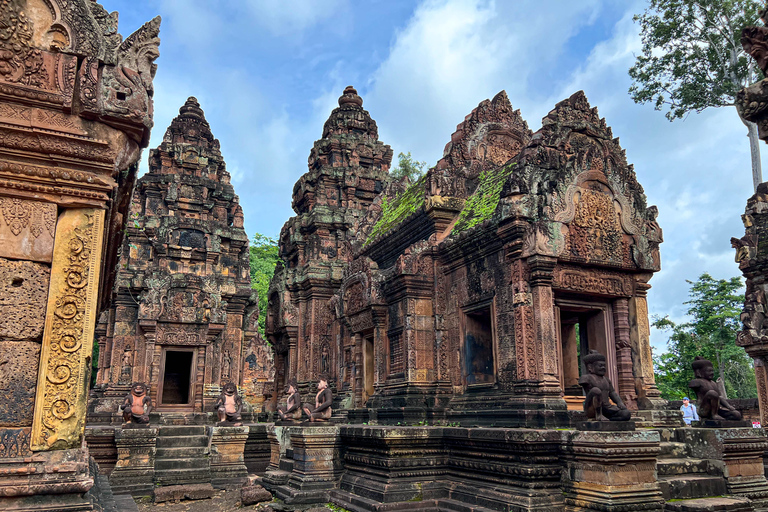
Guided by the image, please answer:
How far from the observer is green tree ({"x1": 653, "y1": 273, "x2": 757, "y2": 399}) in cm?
2675

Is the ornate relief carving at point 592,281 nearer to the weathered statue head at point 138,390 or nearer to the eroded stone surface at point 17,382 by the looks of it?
the eroded stone surface at point 17,382

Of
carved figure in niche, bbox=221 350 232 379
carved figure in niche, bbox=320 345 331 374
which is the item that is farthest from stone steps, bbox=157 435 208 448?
carved figure in niche, bbox=221 350 232 379

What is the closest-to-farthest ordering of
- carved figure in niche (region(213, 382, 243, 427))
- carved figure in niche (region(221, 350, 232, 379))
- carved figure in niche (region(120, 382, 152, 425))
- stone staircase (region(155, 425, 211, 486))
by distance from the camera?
carved figure in niche (region(120, 382, 152, 425)) → stone staircase (region(155, 425, 211, 486)) → carved figure in niche (region(213, 382, 243, 427)) → carved figure in niche (region(221, 350, 232, 379))

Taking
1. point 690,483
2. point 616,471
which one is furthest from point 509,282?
point 690,483

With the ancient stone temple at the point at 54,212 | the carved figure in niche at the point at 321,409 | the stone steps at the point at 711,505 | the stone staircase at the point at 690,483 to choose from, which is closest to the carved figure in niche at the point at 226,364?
the carved figure in niche at the point at 321,409

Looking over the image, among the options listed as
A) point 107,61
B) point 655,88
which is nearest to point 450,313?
point 107,61

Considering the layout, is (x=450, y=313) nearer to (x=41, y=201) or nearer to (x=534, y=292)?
(x=534, y=292)

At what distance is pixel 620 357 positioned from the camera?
954cm

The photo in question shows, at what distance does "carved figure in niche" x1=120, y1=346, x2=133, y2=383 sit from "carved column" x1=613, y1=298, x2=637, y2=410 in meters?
13.2

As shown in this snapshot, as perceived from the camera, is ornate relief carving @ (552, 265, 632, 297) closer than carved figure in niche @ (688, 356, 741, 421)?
No

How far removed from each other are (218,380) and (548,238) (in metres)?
12.2

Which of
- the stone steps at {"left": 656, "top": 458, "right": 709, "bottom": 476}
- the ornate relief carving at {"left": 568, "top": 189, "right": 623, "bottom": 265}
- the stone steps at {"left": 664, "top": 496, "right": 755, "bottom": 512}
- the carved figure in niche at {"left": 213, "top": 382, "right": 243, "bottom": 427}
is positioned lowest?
the stone steps at {"left": 664, "top": 496, "right": 755, "bottom": 512}

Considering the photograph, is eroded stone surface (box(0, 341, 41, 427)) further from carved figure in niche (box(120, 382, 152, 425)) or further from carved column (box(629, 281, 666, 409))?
carved figure in niche (box(120, 382, 152, 425))

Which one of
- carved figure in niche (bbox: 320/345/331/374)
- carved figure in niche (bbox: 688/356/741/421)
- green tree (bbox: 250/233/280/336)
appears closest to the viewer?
carved figure in niche (bbox: 688/356/741/421)
